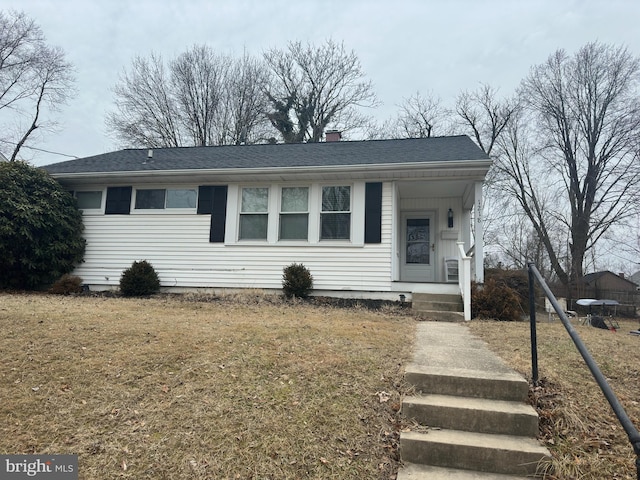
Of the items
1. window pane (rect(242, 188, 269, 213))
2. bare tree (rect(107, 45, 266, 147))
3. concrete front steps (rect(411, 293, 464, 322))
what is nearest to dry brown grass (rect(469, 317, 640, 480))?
concrete front steps (rect(411, 293, 464, 322))

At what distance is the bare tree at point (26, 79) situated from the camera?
18812 mm

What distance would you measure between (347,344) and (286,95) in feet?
78.3

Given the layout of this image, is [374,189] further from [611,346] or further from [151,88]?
[151,88]

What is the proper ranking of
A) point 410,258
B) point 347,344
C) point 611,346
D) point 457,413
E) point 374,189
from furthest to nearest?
point 410,258, point 374,189, point 611,346, point 347,344, point 457,413

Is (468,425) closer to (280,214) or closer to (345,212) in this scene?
(345,212)

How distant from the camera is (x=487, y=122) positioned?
23047 millimetres

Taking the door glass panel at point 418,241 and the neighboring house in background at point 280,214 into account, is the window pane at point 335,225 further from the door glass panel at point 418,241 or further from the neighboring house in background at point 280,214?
the door glass panel at point 418,241

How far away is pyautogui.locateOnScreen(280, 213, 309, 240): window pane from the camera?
8961 mm

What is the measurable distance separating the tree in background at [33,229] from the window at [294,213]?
18.0 feet

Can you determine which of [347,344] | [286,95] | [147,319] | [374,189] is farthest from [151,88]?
[347,344]

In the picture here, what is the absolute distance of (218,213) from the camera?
30.4 ft

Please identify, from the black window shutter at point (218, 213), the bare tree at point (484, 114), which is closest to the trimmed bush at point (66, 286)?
the black window shutter at point (218, 213)

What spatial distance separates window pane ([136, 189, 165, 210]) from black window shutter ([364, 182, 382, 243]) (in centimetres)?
546

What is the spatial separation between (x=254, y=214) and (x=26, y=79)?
19.3m
